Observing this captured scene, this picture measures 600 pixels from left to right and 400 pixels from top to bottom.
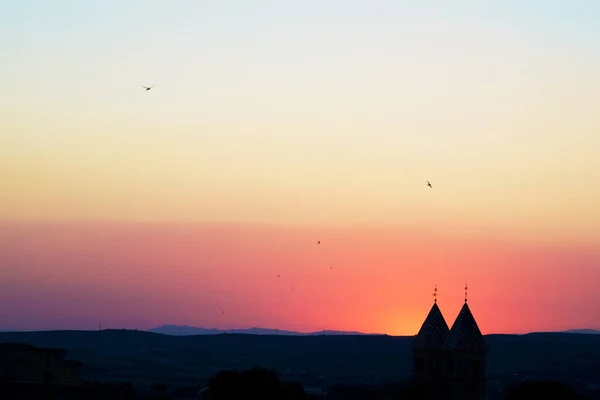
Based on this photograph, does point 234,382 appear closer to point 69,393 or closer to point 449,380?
point 449,380

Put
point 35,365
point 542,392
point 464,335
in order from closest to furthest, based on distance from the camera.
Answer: point 464,335, point 542,392, point 35,365

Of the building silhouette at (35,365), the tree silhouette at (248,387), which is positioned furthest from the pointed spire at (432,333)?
the building silhouette at (35,365)

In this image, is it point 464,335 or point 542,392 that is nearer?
point 464,335

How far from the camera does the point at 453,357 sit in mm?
89938

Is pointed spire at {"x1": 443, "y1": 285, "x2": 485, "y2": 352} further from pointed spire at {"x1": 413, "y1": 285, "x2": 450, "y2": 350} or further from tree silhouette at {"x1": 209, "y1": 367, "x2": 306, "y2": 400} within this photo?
tree silhouette at {"x1": 209, "y1": 367, "x2": 306, "y2": 400}

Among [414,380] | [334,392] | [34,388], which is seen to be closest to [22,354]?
[34,388]

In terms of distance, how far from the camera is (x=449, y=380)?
90562 mm

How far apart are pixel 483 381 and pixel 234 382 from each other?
15254mm

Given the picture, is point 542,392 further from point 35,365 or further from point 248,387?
point 35,365

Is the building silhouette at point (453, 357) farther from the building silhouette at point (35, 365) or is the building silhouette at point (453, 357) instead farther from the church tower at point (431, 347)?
the building silhouette at point (35, 365)

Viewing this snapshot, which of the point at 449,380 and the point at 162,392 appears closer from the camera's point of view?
the point at 449,380

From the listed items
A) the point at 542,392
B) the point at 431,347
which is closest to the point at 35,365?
the point at 431,347

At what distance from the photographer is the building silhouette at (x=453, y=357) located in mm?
89812

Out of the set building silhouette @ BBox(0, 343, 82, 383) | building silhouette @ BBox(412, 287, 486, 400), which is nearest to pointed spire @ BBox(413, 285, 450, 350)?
building silhouette @ BBox(412, 287, 486, 400)
